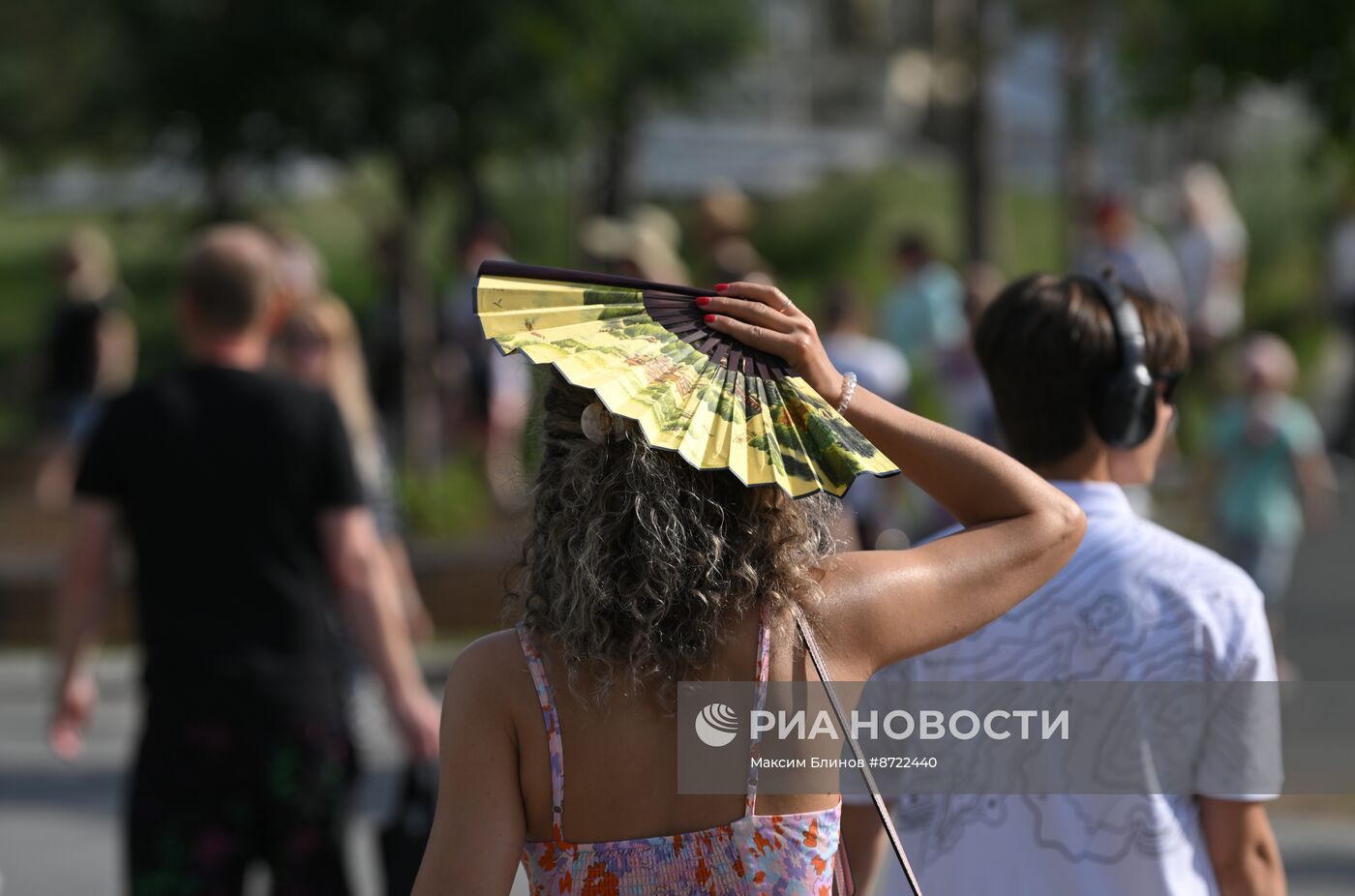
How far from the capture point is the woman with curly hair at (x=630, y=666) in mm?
2094

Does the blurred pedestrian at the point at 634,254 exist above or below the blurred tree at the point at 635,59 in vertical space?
below

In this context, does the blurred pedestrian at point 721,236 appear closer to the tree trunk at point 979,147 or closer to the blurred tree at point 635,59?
the blurred tree at point 635,59

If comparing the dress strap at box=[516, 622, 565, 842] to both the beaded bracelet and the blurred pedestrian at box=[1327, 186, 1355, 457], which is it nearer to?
the beaded bracelet

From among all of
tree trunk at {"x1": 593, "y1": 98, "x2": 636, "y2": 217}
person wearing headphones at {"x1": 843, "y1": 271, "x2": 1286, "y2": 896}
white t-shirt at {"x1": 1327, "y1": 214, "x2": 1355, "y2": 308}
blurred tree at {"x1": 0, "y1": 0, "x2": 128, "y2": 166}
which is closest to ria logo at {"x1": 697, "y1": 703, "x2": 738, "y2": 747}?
person wearing headphones at {"x1": 843, "y1": 271, "x2": 1286, "y2": 896}

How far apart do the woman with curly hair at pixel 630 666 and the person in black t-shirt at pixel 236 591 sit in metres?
2.23

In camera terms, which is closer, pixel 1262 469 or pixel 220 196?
pixel 1262 469

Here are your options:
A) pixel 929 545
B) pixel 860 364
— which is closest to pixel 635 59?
pixel 860 364

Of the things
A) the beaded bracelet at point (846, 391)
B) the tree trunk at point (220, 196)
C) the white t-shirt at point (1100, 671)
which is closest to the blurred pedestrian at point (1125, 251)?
the tree trunk at point (220, 196)

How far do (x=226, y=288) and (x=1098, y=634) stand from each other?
264 cm

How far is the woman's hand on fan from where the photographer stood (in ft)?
6.91

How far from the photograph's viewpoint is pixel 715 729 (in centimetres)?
211

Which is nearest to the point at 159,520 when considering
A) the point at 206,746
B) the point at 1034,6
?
the point at 206,746

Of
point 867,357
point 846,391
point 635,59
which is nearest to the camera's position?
point 846,391

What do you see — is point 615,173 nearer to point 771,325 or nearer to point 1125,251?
point 1125,251
